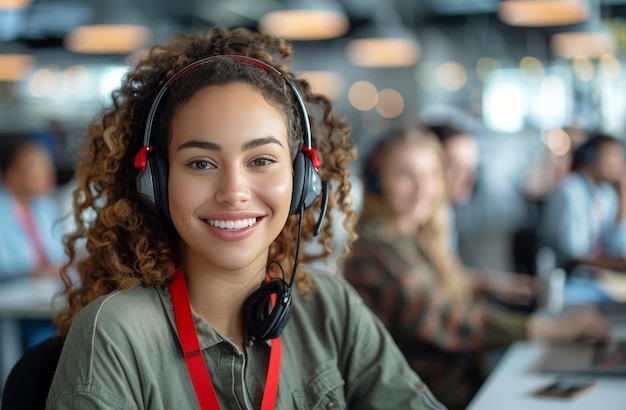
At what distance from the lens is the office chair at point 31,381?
49.5 inches

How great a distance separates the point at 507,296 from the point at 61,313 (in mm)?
2456

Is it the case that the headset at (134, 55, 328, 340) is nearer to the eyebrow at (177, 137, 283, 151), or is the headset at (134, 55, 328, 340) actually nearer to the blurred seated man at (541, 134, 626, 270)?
the eyebrow at (177, 137, 283, 151)

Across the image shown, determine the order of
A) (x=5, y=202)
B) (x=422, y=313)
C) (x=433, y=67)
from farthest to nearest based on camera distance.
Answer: (x=433, y=67), (x=5, y=202), (x=422, y=313)

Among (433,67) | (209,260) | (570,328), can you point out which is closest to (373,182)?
(570,328)

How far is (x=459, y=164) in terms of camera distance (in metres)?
3.90

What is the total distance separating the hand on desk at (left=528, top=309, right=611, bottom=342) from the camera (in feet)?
7.25

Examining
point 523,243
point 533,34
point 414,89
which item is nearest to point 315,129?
point 523,243

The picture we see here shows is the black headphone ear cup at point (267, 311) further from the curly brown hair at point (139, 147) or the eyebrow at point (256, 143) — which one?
the eyebrow at point (256, 143)

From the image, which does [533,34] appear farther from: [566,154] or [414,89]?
[414,89]

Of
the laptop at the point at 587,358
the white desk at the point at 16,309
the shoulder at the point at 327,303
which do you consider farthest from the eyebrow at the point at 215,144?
the white desk at the point at 16,309

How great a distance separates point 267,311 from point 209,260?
17cm

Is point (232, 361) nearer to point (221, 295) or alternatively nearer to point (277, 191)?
point (221, 295)

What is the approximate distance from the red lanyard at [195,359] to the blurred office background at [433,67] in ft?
10.6

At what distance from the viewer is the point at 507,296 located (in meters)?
3.46
